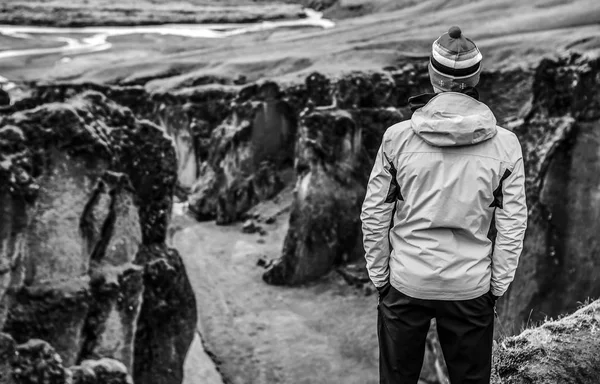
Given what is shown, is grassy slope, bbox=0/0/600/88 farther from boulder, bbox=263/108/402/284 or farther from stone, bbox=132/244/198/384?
stone, bbox=132/244/198/384

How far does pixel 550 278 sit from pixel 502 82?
2321 cm

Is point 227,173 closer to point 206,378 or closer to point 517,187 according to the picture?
point 206,378

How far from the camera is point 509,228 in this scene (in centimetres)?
621

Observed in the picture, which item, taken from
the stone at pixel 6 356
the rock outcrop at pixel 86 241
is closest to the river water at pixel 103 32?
the rock outcrop at pixel 86 241

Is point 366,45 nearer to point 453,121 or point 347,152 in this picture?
point 347,152

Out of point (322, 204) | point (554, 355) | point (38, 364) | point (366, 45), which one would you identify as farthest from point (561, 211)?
point (366, 45)

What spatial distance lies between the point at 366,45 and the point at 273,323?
3281cm

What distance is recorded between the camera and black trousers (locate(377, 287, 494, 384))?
6.28 meters

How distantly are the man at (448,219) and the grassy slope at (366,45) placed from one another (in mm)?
33992

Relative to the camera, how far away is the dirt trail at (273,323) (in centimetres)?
2422

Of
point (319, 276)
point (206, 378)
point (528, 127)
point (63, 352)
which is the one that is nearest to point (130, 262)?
point (63, 352)

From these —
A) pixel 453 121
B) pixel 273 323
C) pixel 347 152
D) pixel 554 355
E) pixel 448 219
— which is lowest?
pixel 273 323

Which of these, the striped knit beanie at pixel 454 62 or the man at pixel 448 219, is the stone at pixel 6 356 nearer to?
the man at pixel 448 219

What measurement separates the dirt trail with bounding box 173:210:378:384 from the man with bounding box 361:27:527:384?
16.7 m
